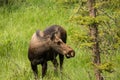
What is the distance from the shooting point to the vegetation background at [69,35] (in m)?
6.42

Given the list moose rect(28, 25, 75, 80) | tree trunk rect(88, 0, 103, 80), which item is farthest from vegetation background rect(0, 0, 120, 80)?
moose rect(28, 25, 75, 80)

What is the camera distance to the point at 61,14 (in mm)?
13125

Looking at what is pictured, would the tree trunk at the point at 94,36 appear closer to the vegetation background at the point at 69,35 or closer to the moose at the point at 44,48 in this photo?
the vegetation background at the point at 69,35

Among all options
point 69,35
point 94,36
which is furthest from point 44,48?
point 69,35

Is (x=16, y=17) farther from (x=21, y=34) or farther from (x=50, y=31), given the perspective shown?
(x=50, y=31)

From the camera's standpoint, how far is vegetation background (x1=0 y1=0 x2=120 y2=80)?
6.42 m

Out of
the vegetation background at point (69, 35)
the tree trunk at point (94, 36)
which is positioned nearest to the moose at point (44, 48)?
the vegetation background at point (69, 35)

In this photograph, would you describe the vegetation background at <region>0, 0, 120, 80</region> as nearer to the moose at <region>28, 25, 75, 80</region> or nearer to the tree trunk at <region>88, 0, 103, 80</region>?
the tree trunk at <region>88, 0, 103, 80</region>

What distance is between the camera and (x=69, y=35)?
1103 cm

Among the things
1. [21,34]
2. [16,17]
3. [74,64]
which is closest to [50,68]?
[74,64]

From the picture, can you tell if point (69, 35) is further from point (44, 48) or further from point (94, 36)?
point (94, 36)

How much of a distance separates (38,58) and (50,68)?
0.88 meters

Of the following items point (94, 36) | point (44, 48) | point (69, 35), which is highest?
point (94, 36)

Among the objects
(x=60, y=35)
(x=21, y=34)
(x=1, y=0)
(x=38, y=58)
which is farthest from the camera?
(x=1, y=0)
